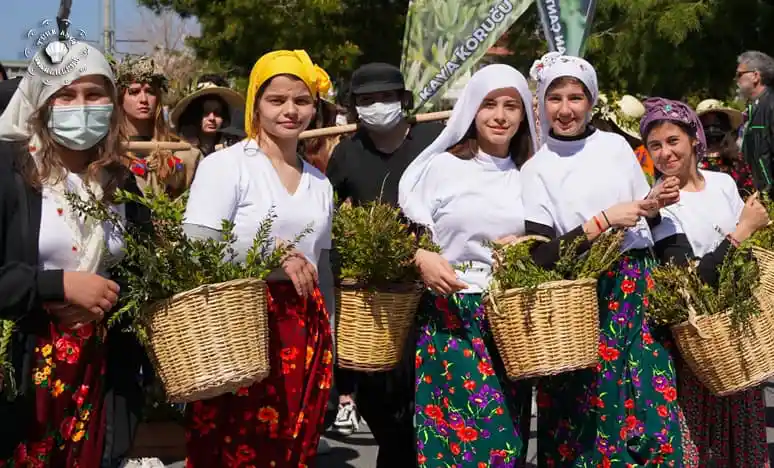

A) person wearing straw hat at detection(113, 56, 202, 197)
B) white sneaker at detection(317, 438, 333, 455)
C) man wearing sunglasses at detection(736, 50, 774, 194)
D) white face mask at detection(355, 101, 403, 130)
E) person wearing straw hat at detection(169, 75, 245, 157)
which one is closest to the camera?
white face mask at detection(355, 101, 403, 130)

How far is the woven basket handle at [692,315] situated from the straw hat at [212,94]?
3.62m

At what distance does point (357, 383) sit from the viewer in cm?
542

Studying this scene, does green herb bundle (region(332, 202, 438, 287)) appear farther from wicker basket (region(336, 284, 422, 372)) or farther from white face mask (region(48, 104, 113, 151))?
white face mask (region(48, 104, 113, 151))

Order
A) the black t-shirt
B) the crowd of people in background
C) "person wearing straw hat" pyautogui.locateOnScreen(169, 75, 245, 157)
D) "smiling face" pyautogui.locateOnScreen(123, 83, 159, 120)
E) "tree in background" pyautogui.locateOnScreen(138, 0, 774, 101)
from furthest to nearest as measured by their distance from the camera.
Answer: "tree in background" pyautogui.locateOnScreen(138, 0, 774, 101) < "person wearing straw hat" pyautogui.locateOnScreen(169, 75, 245, 157) < "smiling face" pyautogui.locateOnScreen(123, 83, 159, 120) < the black t-shirt < the crowd of people in background

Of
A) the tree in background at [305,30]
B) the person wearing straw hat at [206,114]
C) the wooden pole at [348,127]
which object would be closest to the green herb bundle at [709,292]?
the wooden pole at [348,127]

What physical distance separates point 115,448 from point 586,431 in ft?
6.17

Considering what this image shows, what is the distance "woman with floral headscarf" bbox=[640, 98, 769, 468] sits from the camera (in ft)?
16.0

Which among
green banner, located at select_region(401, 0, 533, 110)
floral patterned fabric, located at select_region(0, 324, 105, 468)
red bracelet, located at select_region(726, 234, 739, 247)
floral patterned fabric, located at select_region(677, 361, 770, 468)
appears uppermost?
green banner, located at select_region(401, 0, 533, 110)

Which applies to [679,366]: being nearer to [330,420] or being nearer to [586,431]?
[586,431]

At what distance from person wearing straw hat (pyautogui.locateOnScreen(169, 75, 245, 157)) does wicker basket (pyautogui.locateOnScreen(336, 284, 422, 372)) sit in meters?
3.00

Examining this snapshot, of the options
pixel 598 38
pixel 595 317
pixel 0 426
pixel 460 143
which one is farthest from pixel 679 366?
pixel 598 38

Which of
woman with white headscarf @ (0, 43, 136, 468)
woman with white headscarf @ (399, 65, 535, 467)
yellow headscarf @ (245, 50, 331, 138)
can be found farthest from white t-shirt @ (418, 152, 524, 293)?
woman with white headscarf @ (0, 43, 136, 468)

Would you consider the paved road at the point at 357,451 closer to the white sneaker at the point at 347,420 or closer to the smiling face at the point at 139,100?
the white sneaker at the point at 347,420

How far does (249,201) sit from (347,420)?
3412 mm
